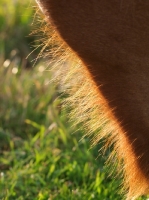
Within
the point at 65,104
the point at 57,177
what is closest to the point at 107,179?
the point at 57,177

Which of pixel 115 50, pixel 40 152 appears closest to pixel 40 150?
pixel 40 152

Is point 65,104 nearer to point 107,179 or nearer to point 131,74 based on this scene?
point 131,74

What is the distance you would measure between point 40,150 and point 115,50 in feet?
4.15

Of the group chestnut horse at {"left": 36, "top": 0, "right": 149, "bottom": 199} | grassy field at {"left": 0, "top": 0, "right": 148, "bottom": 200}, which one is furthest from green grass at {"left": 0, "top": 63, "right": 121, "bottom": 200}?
chestnut horse at {"left": 36, "top": 0, "right": 149, "bottom": 199}

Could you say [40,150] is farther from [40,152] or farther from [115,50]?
[115,50]

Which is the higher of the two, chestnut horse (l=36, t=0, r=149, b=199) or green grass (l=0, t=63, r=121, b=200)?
chestnut horse (l=36, t=0, r=149, b=199)

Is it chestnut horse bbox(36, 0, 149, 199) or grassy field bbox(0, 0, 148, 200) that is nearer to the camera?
chestnut horse bbox(36, 0, 149, 199)

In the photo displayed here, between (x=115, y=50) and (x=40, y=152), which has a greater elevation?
(x=115, y=50)

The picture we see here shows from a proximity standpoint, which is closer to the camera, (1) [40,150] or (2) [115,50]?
(2) [115,50]

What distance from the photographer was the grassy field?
2.30 meters

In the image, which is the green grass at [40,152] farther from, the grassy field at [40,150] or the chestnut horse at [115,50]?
the chestnut horse at [115,50]

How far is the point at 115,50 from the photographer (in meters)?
1.50

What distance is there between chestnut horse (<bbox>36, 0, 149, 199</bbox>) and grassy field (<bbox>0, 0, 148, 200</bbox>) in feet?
1.90

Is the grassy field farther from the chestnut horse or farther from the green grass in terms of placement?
the chestnut horse
